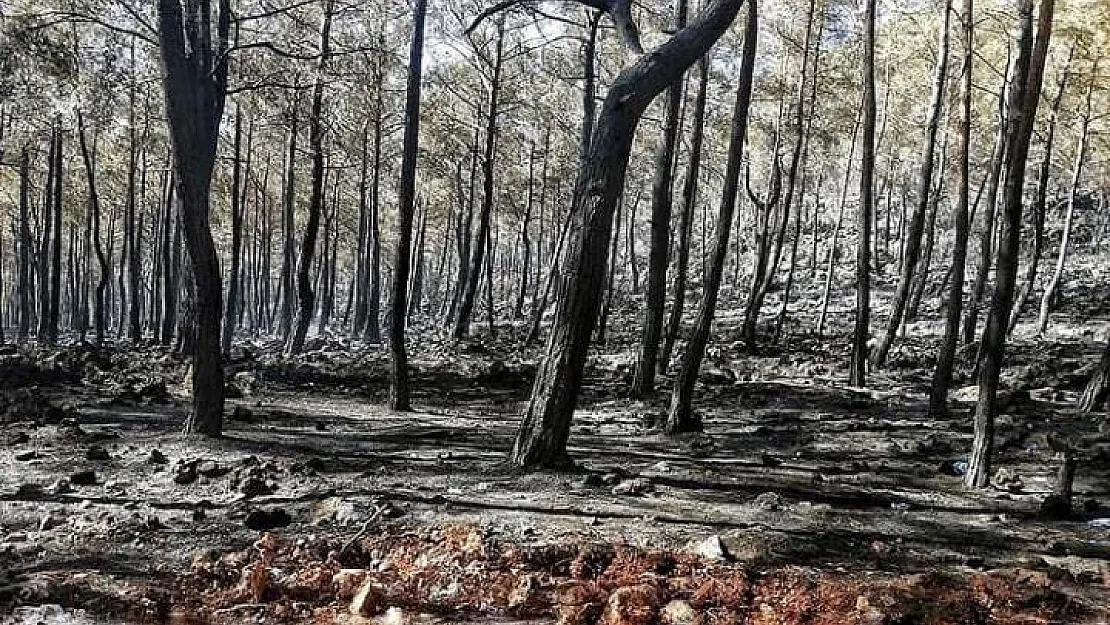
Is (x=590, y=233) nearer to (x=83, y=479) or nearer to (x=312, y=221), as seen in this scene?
(x=83, y=479)

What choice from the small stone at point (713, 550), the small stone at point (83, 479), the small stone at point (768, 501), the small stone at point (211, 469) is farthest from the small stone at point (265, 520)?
the small stone at point (768, 501)

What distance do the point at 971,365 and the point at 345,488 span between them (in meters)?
14.7

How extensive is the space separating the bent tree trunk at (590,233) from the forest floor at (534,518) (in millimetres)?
749

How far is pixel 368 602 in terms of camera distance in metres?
4.56

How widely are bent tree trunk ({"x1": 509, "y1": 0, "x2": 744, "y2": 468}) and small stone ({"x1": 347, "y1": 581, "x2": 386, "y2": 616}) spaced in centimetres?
270

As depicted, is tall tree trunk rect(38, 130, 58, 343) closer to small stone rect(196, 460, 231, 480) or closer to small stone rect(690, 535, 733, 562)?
small stone rect(196, 460, 231, 480)

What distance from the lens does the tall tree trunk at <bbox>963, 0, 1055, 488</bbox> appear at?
762cm

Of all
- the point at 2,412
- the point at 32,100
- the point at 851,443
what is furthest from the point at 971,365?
the point at 32,100

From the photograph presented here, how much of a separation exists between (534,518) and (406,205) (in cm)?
702

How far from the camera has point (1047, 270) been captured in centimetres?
3284

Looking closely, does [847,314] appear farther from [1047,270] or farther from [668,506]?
[668,506]

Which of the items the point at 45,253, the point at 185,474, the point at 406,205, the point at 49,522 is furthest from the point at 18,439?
the point at 45,253

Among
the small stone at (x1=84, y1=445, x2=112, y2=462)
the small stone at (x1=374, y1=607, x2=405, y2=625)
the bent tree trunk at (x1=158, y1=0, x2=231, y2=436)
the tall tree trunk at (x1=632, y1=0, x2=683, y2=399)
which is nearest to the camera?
the small stone at (x1=374, y1=607, x2=405, y2=625)

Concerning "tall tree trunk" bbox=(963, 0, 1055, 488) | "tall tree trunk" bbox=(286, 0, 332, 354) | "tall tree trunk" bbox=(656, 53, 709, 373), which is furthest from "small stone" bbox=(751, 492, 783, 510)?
"tall tree trunk" bbox=(286, 0, 332, 354)
